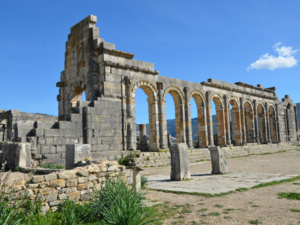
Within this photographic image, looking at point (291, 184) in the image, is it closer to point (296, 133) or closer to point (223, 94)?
point (223, 94)

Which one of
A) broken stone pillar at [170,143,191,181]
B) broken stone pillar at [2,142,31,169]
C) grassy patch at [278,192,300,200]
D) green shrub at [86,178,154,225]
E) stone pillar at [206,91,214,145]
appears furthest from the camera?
stone pillar at [206,91,214,145]

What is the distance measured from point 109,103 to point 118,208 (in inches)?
406

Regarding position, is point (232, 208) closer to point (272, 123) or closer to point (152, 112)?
point (152, 112)

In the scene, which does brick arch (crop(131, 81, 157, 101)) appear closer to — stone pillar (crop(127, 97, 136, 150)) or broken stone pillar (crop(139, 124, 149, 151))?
stone pillar (crop(127, 97, 136, 150))

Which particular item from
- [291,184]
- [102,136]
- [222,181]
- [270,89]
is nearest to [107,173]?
[222,181]

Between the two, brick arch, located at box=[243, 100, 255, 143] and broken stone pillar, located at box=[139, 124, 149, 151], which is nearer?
broken stone pillar, located at box=[139, 124, 149, 151]

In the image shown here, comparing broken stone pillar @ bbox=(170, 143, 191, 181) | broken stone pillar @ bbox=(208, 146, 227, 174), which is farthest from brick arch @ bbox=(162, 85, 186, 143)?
broken stone pillar @ bbox=(170, 143, 191, 181)

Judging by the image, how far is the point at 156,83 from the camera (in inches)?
688

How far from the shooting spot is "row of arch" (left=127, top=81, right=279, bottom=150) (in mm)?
16984

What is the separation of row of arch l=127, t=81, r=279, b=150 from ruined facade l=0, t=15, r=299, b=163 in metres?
0.05

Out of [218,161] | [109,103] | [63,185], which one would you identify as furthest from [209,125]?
A: [63,185]

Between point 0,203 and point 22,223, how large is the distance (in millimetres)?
457

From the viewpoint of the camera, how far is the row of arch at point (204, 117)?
A: 55.7 feet

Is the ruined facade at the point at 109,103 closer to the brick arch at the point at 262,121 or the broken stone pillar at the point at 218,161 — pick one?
the broken stone pillar at the point at 218,161
